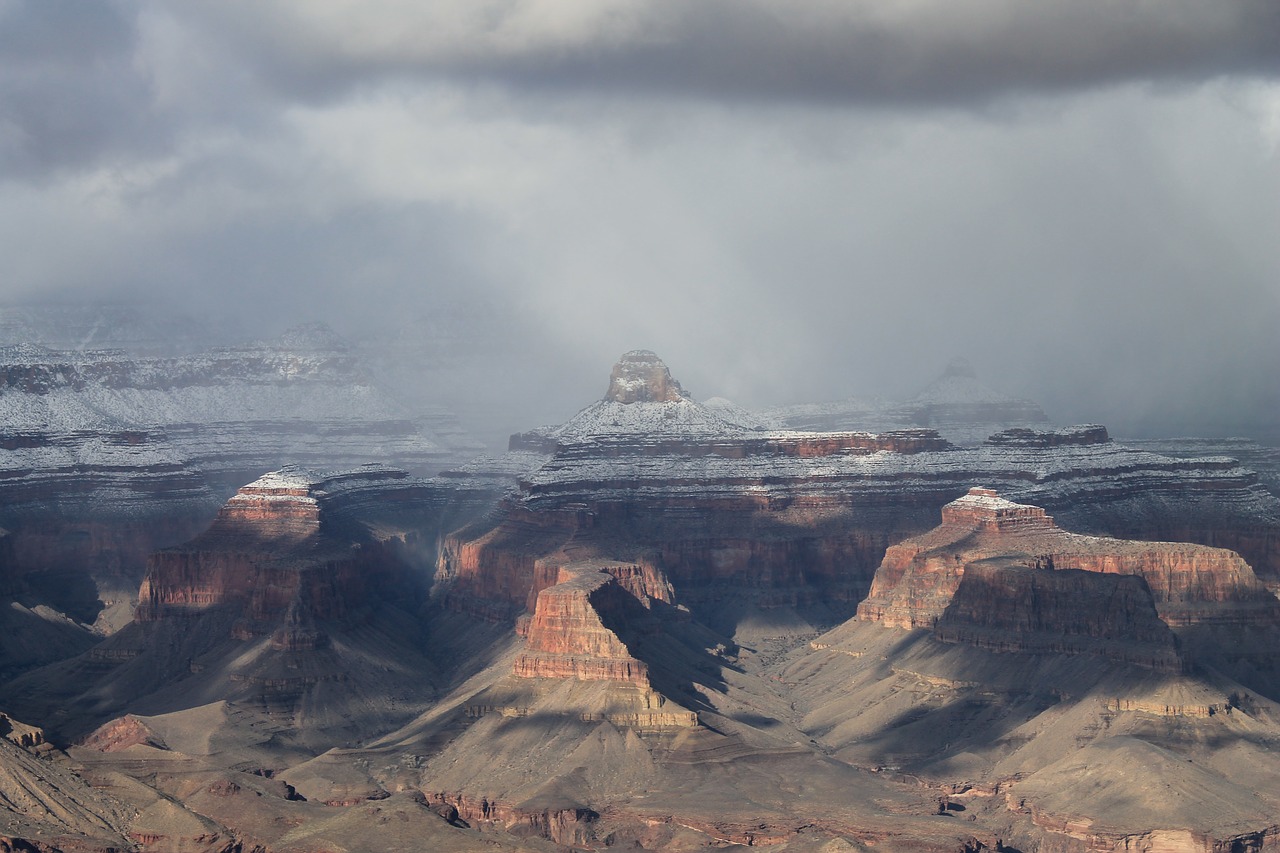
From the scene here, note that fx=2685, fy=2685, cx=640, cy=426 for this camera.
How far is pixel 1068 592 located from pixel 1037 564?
6520 mm

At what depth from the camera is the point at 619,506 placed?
190m

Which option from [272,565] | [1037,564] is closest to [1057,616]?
[1037,564]

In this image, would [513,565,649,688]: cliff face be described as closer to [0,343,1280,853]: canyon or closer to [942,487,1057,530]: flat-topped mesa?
[0,343,1280,853]: canyon

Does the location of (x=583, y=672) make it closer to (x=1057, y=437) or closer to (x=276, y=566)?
(x=276, y=566)

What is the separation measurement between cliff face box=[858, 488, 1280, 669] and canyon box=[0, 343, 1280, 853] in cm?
23

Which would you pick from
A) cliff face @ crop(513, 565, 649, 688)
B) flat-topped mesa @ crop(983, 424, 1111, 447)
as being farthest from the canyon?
flat-topped mesa @ crop(983, 424, 1111, 447)

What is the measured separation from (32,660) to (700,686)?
4819 cm

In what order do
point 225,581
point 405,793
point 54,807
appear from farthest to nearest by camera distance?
point 225,581, point 405,793, point 54,807

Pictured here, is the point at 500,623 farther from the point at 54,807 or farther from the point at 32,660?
the point at 54,807

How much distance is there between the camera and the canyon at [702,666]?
116500 millimetres

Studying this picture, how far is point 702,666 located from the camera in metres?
156

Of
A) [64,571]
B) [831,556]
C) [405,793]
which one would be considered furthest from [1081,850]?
[64,571]

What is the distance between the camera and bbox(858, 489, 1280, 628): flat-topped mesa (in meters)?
147

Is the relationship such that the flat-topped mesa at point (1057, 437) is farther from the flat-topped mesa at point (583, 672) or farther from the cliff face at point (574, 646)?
the cliff face at point (574, 646)
